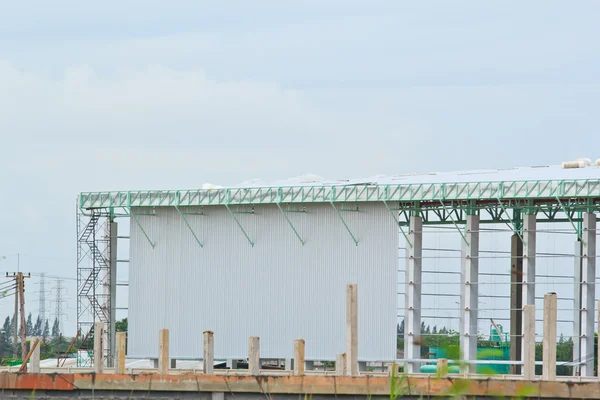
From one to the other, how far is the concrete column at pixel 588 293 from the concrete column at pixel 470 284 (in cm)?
485

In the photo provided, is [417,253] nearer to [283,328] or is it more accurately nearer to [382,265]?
[382,265]

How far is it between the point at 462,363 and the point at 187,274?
A: 48335mm

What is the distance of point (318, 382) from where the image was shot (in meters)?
35.4

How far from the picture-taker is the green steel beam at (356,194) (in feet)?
183

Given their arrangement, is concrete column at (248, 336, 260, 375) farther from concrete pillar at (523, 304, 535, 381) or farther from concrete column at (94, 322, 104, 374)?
concrete pillar at (523, 304, 535, 381)

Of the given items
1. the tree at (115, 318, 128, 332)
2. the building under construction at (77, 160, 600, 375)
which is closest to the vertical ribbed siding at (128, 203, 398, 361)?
the building under construction at (77, 160, 600, 375)

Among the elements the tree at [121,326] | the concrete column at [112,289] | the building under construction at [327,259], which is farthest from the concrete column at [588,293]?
the tree at [121,326]

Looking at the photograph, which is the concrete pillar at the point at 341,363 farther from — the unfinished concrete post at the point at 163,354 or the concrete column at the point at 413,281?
the concrete column at the point at 413,281

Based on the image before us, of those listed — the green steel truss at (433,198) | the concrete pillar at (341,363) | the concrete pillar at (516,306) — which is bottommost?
the concrete pillar at (341,363)

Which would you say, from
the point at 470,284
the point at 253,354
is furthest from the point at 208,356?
the point at 470,284

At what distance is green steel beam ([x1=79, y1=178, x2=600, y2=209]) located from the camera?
5575 cm

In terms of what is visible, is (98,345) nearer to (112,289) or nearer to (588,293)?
(112,289)

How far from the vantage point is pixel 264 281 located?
63312mm

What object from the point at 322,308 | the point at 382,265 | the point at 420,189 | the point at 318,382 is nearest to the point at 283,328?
the point at 322,308
